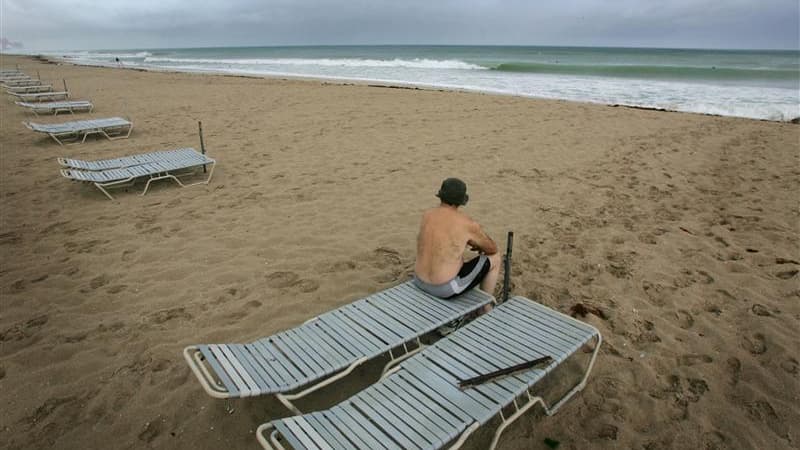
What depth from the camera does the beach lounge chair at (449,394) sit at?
2.19 metres

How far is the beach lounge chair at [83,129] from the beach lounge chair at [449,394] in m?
8.77

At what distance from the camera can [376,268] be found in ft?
14.4

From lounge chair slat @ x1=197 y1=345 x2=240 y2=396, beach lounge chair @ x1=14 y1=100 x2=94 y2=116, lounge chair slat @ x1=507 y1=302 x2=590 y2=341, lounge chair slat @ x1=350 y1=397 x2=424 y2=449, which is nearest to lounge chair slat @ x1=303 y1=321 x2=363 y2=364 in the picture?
lounge chair slat @ x1=350 y1=397 x2=424 y2=449

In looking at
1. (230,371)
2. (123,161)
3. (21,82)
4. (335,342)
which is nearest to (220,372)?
(230,371)

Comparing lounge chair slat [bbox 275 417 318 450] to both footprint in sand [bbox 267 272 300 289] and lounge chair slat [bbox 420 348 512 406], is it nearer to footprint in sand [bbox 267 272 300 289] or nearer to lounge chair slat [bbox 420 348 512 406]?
lounge chair slat [bbox 420 348 512 406]

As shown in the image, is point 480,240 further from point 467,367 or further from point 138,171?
point 138,171

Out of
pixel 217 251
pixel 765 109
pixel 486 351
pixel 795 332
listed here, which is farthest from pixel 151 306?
pixel 765 109

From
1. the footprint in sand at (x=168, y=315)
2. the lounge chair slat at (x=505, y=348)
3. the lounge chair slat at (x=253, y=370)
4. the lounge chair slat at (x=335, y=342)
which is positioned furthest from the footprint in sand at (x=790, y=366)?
the footprint in sand at (x=168, y=315)

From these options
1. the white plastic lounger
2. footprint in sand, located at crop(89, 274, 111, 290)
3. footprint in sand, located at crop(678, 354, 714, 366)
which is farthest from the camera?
the white plastic lounger

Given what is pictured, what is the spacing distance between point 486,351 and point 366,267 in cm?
185

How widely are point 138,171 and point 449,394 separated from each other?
5.73 metres

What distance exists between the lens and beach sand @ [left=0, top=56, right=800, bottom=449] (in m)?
2.76

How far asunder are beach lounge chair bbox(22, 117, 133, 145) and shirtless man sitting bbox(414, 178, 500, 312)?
847 centimetres

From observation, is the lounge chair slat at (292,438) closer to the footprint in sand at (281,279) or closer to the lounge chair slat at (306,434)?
the lounge chair slat at (306,434)
